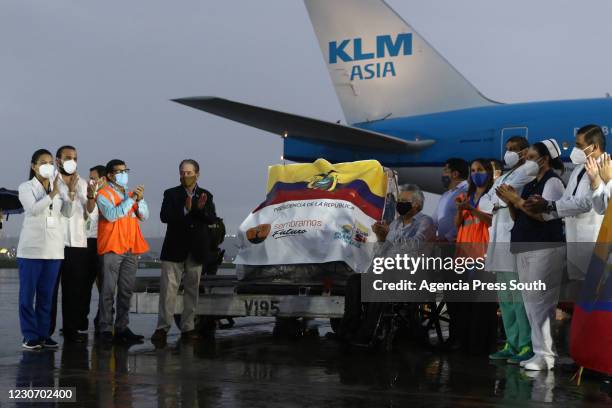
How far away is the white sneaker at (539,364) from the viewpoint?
6051 mm

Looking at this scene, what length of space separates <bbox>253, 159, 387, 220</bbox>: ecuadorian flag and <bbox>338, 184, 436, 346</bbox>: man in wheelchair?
35 centimetres

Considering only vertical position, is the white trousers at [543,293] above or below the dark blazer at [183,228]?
below

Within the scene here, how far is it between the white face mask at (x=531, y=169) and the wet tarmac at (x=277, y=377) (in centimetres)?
158

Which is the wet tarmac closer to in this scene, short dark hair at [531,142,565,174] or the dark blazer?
the dark blazer

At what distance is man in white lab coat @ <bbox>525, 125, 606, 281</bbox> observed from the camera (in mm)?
5750

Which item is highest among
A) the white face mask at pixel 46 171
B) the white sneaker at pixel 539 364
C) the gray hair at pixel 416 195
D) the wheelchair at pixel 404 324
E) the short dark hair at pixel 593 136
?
the short dark hair at pixel 593 136

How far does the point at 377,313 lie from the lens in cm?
672

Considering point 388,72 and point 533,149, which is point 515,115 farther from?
point 533,149

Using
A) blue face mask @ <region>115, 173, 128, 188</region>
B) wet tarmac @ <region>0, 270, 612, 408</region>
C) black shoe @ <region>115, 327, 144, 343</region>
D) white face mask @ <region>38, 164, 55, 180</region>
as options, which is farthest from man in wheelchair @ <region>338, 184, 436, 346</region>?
white face mask @ <region>38, 164, 55, 180</region>

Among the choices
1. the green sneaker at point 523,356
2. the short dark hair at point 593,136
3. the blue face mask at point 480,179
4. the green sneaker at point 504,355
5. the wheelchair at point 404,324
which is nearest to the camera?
the short dark hair at point 593,136

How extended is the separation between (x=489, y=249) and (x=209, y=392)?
2.85 meters

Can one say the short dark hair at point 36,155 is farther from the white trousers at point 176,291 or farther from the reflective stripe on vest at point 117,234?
the white trousers at point 176,291

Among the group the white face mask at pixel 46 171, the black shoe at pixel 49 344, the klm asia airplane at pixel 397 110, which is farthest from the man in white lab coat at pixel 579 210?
the klm asia airplane at pixel 397 110

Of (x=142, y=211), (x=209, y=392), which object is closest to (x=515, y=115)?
(x=142, y=211)
